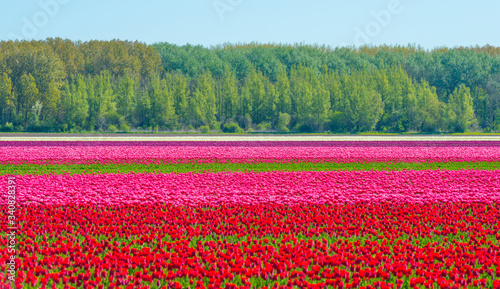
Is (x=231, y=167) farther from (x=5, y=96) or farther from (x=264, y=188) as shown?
(x=5, y=96)

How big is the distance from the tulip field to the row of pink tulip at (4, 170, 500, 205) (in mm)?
47

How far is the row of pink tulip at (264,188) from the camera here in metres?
12.3

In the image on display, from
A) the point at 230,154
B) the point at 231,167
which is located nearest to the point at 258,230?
the point at 231,167

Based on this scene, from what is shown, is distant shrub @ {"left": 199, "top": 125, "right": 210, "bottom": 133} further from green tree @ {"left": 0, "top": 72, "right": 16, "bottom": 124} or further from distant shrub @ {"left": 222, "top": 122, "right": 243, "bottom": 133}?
green tree @ {"left": 0, "top": 72, "right": 16, "bottom": 124}

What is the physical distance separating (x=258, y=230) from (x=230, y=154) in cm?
1670

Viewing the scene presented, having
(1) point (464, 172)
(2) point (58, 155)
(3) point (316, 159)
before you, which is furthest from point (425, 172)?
(2) point (58, 155)

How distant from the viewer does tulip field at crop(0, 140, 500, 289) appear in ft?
21.5

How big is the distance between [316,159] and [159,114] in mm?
55511

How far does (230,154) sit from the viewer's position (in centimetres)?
2580

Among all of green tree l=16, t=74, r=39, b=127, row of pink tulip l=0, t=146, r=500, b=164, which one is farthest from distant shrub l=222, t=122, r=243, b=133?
row of pink tulip l=0, t=146, r=500, b=164

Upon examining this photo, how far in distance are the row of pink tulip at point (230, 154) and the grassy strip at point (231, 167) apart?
4.07 ft

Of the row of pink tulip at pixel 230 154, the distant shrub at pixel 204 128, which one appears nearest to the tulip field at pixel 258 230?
the row of pink tulip at pixel 230 154

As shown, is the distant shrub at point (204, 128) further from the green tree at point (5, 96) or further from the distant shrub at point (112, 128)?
the green tree at point (5, 96)

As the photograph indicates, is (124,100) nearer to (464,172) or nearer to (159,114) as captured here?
(159,114)
